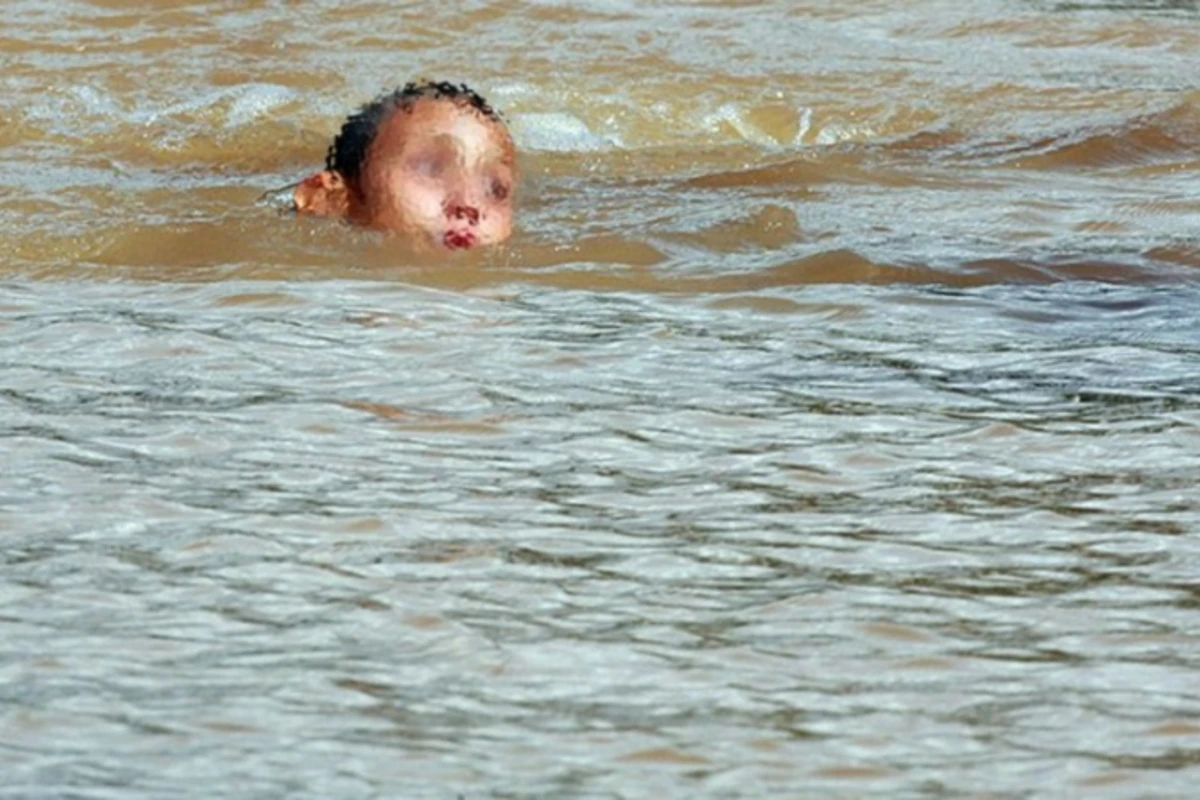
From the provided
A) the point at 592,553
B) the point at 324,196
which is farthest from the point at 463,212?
the point at 592,553

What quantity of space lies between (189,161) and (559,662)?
6.06m

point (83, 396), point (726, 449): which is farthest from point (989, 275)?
point (83, 396)

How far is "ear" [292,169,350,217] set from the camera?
709 centimetres

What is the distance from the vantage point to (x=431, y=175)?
6.89m

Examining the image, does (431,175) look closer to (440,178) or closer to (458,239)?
(440,178)

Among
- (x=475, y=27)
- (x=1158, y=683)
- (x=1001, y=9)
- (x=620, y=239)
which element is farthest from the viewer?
(x=1001, y=9)

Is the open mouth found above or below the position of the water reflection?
above

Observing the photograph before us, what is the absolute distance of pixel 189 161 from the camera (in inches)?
351

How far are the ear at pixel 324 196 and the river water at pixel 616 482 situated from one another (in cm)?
9

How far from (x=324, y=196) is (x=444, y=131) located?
44 centimetres

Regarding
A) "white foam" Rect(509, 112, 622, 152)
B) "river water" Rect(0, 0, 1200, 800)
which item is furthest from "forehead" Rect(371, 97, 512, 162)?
"white foam" Rect(509, 112, 622, 152)

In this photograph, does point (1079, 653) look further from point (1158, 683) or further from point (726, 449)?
point (726, 449)

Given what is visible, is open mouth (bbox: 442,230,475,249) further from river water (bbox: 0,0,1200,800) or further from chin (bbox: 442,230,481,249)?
river water (bbox: 0,0,1200,800)

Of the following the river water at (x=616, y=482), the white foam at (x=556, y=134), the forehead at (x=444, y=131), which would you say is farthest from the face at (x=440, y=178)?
the white foam at (x=556, y=134)
